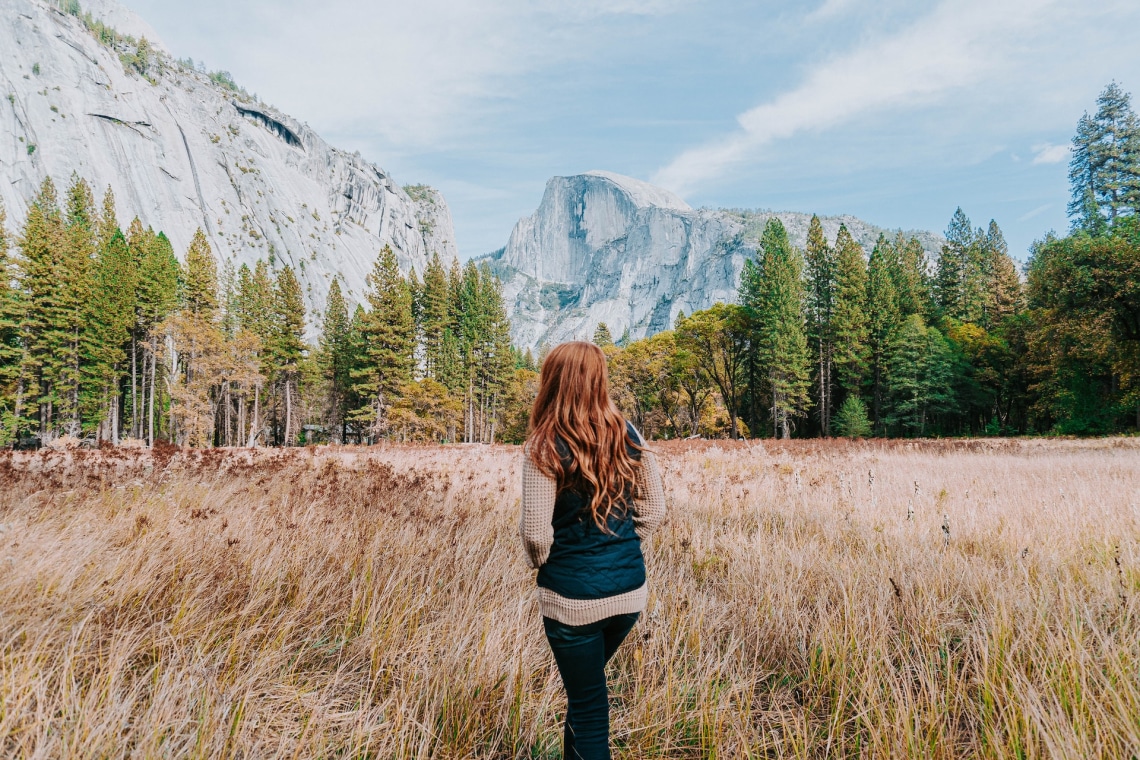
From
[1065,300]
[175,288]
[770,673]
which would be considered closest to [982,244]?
[1065,300]

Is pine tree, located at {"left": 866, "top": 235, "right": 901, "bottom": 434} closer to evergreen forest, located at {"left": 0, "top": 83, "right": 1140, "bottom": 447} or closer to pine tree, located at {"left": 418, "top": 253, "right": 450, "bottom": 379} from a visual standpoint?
evergreen forest, located at {"left": 0, "top": 83, "right": 1140, "bottom": 447}

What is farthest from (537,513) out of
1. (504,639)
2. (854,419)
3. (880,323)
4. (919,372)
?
(880,323)

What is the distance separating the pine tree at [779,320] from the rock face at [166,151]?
58290 mm

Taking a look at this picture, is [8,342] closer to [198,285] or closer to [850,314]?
[198,285]

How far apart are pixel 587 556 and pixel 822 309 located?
44.0m

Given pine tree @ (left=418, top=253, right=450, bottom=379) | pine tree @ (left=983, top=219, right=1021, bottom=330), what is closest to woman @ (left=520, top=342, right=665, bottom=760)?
pine tree @ (left=418, top=253, right=450, bottom=379)

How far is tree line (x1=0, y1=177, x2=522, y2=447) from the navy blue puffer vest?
2867 centimetres

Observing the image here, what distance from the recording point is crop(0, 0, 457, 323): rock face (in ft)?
250

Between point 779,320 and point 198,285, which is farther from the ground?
point 198,285

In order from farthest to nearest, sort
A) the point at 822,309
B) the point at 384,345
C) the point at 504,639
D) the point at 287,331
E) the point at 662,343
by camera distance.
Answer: the point at 287,331, the point at 662,343, the point at 822,309, the point at 384,345, the point at 504,639

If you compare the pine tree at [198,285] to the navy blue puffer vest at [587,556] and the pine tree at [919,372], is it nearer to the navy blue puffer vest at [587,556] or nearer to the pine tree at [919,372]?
the navy blue puffer vest at [587,556]

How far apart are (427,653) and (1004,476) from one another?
11.2 m

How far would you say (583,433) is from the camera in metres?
2.00

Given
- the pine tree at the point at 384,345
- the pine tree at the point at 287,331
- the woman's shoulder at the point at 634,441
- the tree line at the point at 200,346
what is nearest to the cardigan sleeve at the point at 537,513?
the woman's shoulder at the point at 634,441
